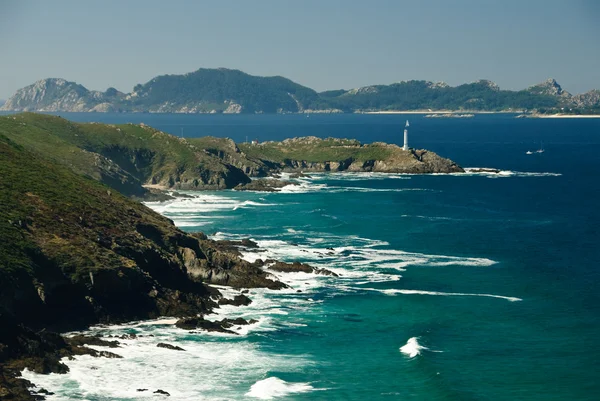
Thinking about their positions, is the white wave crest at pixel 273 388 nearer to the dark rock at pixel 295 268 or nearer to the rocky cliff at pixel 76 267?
the rocky cliff at pixel 76 267

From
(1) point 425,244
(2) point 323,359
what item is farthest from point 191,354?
(1) point 425,244

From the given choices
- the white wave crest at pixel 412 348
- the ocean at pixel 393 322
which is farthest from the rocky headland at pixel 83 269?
the white wave crest at pixel 412 348

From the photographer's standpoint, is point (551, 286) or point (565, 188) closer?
point (551, 286)

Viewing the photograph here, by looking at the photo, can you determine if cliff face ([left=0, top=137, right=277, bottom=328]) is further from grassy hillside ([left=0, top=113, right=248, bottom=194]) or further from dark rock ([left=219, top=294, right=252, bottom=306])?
grassy hillside ([left=0, top=113, right=248, bottom=194])

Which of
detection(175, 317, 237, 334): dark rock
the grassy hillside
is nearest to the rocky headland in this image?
detection(175, 317, 237, 334): dark rock

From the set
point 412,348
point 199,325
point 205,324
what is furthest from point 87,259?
point 412,348

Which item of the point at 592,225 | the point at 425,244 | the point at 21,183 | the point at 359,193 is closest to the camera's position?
the point at 21,183

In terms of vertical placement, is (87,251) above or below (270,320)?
above

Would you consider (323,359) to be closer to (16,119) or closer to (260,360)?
(260,360)
